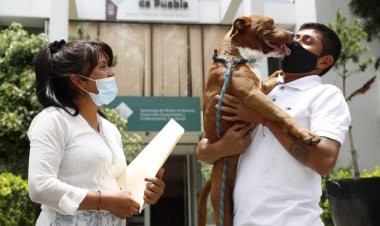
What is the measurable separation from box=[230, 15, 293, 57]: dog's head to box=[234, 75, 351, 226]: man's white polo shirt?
8.7 inches

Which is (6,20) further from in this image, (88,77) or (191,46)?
(88,77)

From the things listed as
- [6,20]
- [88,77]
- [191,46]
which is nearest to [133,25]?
[191,46]

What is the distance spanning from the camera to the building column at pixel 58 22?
8.57m

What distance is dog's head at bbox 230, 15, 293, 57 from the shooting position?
1.80m

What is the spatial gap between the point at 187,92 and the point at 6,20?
14.0ft

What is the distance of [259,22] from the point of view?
5.99ft

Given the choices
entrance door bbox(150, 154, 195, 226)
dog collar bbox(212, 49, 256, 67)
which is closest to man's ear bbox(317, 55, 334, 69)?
dog collar bbox(212, 49, 256, 67)

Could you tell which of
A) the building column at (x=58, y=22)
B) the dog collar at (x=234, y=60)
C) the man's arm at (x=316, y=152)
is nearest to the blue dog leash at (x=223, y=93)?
the dog collar at (x=234, y=60)

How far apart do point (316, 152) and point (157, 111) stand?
841cm

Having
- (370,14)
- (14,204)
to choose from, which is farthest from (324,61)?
(370,14)

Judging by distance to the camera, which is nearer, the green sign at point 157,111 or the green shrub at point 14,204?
the green shrub at point 14,204

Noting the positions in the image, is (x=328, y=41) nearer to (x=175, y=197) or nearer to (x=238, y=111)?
(x=238, y=111)

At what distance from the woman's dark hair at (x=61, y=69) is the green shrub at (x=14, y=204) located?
2.99 metres

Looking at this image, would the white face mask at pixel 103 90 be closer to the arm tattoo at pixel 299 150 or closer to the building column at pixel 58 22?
the arm tattoo at pixel 299 150
